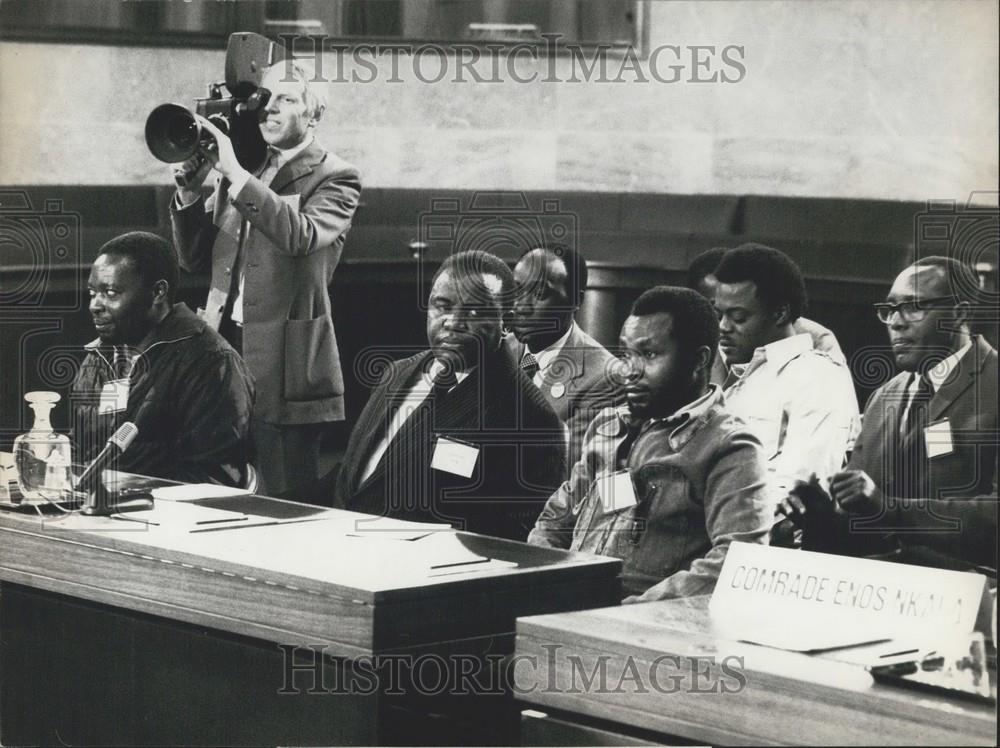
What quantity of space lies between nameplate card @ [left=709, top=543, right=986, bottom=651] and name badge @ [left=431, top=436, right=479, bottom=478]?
1.01m

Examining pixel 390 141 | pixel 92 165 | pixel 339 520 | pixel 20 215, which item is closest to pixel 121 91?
pixel 92 165

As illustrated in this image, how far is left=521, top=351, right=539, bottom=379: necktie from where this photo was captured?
362 centimetres

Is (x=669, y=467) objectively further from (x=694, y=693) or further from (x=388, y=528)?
(x=694, y=693)

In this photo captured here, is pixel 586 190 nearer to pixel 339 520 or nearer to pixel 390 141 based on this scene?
pixel 390 141

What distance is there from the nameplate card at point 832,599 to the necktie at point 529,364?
905 mm

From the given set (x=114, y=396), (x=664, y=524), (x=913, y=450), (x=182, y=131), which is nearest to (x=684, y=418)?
(x=664, y=524)

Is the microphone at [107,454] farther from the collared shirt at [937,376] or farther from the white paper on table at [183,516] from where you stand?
the collared shirt at [937,376]

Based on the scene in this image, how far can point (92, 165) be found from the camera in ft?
14.2

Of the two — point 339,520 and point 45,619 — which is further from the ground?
point 339,520

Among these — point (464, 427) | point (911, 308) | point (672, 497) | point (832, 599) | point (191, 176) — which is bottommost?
point (832, 599)

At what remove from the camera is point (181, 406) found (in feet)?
14.1

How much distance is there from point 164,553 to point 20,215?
152 cm

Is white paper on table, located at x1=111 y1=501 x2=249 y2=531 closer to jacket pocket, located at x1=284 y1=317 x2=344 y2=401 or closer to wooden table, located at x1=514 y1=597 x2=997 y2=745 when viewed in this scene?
jacket pocket, located at x1=284 y1=317 x2=344 y2=401

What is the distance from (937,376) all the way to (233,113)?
6.67 ft
